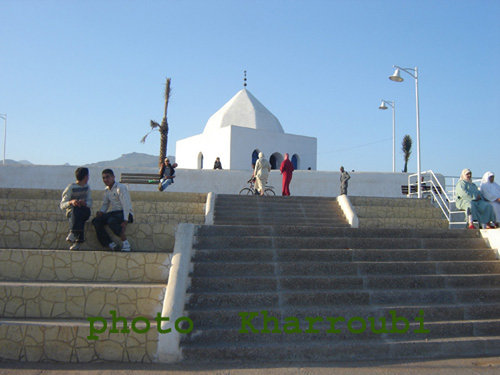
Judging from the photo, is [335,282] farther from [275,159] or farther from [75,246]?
[275,159]

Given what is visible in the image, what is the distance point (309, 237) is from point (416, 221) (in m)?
4.07

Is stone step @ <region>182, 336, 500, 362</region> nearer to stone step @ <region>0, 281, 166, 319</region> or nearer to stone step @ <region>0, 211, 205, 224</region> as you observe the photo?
stone step @ <region>0, 281, 166, 319</region>

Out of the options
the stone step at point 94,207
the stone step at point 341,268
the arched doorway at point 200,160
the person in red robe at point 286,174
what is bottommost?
the stone step at point 341,268

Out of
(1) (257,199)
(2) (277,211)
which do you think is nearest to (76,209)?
(2) (277,211)

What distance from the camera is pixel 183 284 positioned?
5207 millimetres

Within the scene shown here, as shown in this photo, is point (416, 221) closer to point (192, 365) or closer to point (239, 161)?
point (192, 365)

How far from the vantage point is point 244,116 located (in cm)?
2633

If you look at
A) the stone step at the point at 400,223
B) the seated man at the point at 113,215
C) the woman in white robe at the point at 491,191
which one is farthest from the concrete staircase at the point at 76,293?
the woman in white robe at the point at 491,191

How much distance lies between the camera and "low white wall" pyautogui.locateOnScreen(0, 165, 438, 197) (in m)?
15.9

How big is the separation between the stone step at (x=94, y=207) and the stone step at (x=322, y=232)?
2440 mm

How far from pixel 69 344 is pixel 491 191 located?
24.9ft

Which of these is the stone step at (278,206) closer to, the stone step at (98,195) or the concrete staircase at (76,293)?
the stone step at (98,195)

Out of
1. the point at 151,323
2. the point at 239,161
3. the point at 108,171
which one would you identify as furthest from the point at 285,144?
the point at 151,323

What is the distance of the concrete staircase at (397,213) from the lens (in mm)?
9523
